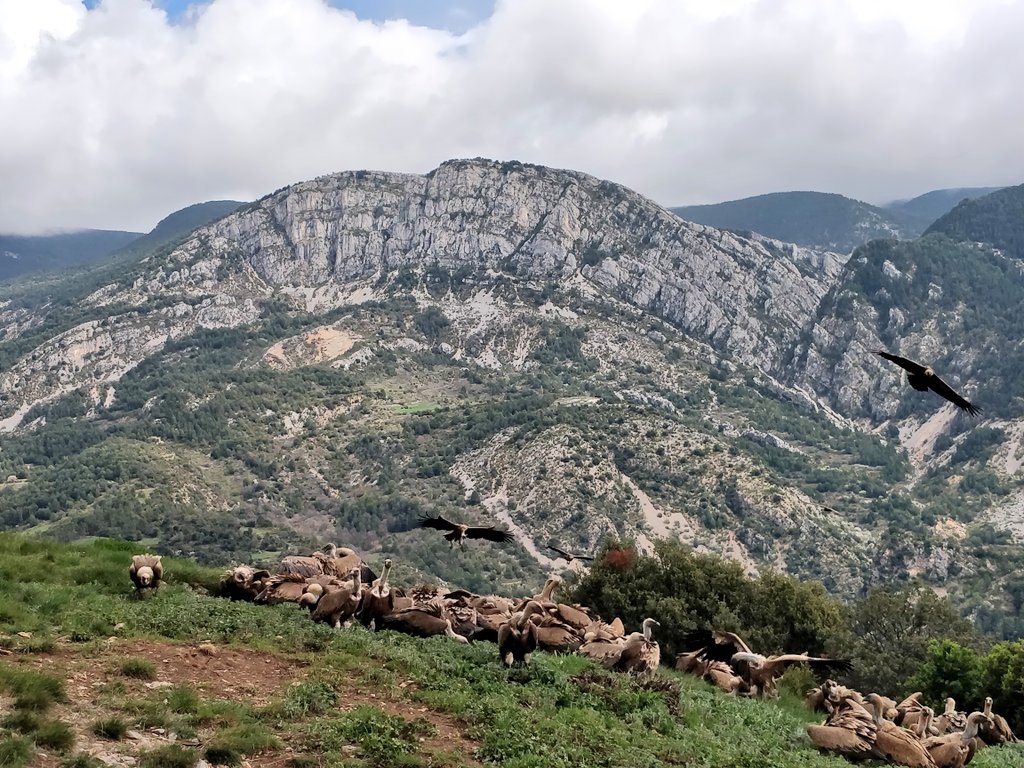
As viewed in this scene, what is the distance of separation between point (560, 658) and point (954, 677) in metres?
19.8

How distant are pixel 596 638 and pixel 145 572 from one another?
31.9 feet

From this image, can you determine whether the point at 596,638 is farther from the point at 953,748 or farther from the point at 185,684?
the point at 185,684

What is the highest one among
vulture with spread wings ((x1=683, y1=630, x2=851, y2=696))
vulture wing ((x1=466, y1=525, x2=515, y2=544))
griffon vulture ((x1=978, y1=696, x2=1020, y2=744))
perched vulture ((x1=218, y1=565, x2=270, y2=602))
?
vulture wing ((x1=466, y1=525, x2=515, y2=544))

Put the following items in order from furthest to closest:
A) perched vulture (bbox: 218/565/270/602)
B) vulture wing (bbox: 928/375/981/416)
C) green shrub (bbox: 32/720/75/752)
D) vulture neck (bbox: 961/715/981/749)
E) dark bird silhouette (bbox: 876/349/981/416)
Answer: perched vulture (bbox: 218/565/270/602) → vulture neck (bbox: 961/715/981/749) → dark bird silhouette (bbox: 876/349/981/416) → vulture wing (bbox: 928/375/981/416) → green shrub (bbox: 32/720/75/752)

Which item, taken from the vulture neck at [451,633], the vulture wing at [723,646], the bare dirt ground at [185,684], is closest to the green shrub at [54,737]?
the bare dirt ground at [185,684]

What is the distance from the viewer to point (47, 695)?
9164 millimetres

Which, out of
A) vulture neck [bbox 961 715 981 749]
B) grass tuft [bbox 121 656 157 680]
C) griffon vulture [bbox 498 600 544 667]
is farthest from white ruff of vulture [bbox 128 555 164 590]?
vulture neck [bbox 961 715 981 749]

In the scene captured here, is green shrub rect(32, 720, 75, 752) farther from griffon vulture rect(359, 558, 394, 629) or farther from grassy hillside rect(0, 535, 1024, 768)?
griffon vulture rect(359, 558, 394, 629)

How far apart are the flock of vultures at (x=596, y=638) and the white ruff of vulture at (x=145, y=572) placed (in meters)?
0.02

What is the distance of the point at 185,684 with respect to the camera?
10953 millimetres

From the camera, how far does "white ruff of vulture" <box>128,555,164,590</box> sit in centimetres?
1616

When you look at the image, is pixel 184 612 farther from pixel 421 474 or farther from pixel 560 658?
pixel 421 474

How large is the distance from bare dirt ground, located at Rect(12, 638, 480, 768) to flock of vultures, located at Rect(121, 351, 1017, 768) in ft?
11.2

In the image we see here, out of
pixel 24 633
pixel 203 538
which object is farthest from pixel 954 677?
pixel 203 538
